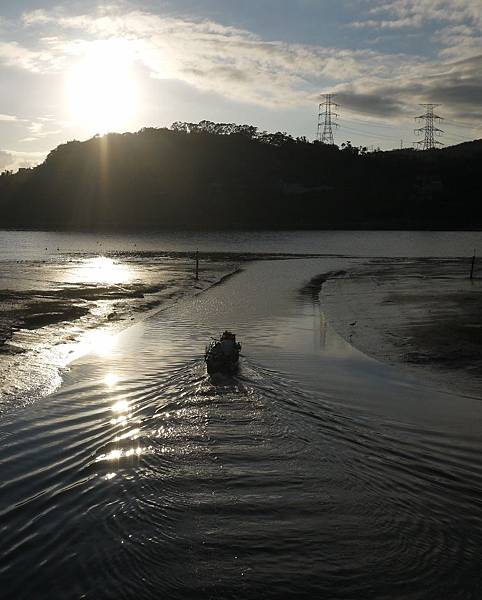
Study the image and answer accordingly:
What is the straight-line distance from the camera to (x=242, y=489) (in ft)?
31.8

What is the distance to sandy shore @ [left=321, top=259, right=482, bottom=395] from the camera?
19016 mm

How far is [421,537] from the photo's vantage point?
27.5 feet

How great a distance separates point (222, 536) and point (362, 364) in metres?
11.7

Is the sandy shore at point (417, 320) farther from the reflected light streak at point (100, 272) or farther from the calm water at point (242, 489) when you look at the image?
the reflected light streak at point (100, 272)

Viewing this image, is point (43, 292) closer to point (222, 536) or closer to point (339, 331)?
point (339, 331)

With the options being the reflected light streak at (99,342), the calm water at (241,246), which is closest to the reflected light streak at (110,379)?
the reflected light streak at (99,342)

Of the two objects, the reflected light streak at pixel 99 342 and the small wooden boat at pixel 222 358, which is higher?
the small wooden boat at pixel 222 358

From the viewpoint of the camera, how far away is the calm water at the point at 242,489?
752 cm

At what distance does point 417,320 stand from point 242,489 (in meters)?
19.1

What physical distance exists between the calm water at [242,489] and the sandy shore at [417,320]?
2386mm

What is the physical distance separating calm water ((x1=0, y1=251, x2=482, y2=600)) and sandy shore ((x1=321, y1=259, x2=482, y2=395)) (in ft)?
7.83

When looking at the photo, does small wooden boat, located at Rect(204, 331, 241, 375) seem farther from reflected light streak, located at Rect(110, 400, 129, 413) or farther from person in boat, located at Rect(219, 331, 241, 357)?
reflected light streak, located at Rect(110, 400, 129, 413)

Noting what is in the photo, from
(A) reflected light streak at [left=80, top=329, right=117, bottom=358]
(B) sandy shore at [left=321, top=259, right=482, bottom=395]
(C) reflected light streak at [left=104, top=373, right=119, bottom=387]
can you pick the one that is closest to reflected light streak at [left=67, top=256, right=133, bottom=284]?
(B) sandy shore at [left=321, top=259, right=482, bottom=395]

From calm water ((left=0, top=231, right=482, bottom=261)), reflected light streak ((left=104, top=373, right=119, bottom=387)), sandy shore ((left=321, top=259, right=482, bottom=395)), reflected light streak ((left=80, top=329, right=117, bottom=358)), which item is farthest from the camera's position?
calm water ((left=0, top=231, right=482, bottom=261))
